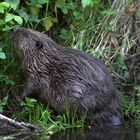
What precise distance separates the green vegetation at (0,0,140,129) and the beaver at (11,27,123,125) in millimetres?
157

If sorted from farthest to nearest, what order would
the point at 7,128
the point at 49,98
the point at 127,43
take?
the point at 127,43, the point at 49,98, the point at 7,128

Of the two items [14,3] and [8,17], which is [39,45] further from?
[14,3]

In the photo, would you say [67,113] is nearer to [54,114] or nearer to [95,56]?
[54,114]

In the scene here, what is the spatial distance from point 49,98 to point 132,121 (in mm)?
789

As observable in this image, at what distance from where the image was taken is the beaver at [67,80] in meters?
5.50

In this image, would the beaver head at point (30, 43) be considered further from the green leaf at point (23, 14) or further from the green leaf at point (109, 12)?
the green leaf at point (109, 12)

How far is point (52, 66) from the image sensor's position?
5656mm

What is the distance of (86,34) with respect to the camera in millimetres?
6324

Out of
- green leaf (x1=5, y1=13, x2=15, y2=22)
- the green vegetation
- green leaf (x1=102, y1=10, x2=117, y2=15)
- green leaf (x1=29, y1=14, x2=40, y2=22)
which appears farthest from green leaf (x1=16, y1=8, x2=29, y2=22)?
green leaf (x1=102, y1=10, x2=117, y2=15)

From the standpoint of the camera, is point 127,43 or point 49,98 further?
point 127,43

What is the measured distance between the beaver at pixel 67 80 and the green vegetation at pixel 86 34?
0.52ft

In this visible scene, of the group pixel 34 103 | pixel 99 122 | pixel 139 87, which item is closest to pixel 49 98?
pixel 34 103

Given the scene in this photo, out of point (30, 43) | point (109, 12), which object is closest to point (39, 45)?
point (30, 43)

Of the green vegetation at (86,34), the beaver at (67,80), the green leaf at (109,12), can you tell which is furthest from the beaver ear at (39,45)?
the green leaf at (109,12)
